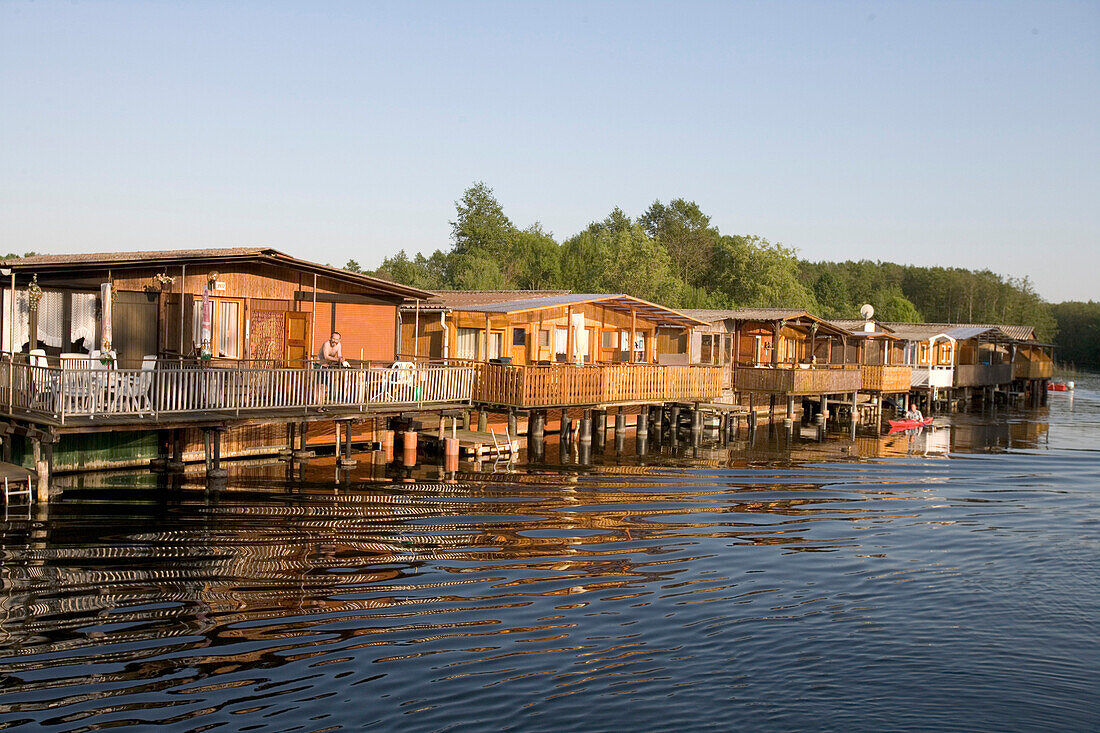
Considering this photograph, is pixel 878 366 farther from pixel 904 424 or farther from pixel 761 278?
pixel 761 278

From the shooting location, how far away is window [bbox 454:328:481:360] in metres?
34.1

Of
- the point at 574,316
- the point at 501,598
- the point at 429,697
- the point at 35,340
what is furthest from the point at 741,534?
the point at 35,340

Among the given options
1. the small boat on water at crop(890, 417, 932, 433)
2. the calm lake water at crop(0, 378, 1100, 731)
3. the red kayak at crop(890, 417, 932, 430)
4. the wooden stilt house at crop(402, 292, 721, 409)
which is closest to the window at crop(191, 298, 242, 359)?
the calm lake water at crop(0, 378, 1100, 731)

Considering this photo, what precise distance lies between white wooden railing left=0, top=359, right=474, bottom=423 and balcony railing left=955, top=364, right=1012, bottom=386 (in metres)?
Answer: 43.2

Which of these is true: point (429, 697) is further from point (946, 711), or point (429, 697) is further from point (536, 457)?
point (536, 457)

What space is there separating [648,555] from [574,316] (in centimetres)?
1448

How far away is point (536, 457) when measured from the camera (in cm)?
3022

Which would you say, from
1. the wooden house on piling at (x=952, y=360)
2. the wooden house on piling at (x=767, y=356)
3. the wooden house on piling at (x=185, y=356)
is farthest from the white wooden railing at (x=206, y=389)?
the wooden house on piling at (x=952, y=360)

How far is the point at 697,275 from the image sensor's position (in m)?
98.9

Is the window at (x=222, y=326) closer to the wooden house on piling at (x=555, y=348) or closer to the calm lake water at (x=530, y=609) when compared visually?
the calm lake water at (x=530, y=609)

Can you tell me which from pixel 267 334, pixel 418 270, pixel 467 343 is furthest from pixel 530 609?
pixel 418 270

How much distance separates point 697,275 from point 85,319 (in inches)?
3118

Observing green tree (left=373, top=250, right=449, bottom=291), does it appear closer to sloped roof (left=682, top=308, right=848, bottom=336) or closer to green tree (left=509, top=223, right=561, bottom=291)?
green tree (left=509, top=223, right=561, bottom=291)

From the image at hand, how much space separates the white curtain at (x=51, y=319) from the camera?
24.4m
